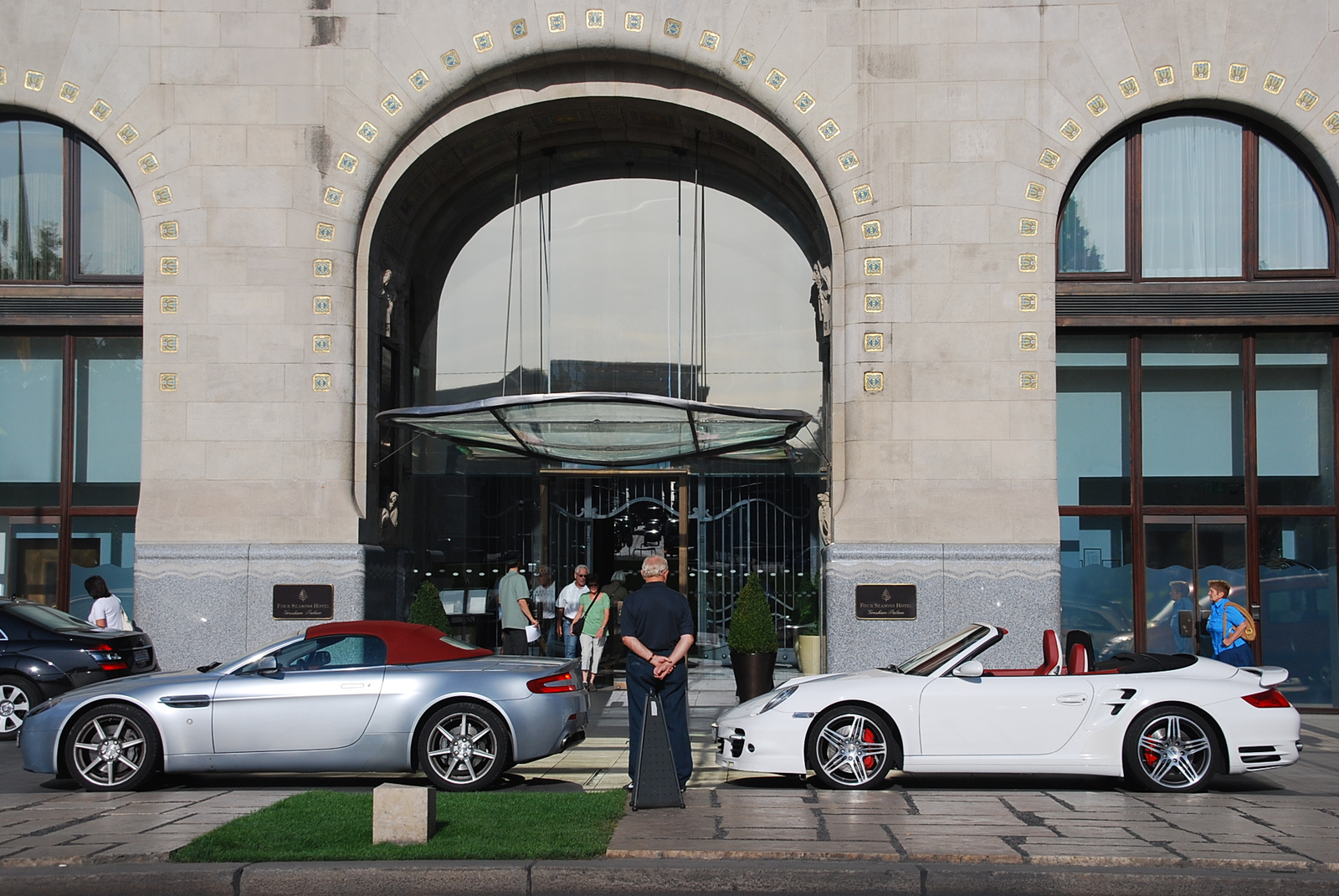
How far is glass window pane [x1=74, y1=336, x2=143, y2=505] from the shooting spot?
16422 mm

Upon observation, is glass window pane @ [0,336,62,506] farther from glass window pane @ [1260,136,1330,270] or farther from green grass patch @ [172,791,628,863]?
glass window pane @ [1260,136,1330,270]

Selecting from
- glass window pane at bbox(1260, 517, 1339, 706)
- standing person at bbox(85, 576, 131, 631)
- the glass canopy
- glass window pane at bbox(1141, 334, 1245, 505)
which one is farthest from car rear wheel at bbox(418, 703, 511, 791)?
glass window pane at bbox(1260, 517, 1339, 706)

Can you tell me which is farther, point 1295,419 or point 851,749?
point 1295,419

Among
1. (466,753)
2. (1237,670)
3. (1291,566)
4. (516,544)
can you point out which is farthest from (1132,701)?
(516,544)

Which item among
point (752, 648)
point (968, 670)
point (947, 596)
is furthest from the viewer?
point (752, 648)

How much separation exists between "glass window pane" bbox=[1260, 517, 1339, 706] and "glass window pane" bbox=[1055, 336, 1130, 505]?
6.47 feet

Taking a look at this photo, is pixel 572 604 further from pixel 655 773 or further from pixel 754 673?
pixel 655 773

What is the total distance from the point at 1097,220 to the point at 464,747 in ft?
34.9

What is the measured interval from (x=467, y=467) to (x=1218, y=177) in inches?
425

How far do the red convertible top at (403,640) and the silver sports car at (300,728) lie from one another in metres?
0.31

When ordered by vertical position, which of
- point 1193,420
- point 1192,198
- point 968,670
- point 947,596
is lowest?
point 968,670

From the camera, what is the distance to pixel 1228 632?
13.7 metres

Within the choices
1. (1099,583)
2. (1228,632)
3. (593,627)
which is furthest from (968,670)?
(593,627)

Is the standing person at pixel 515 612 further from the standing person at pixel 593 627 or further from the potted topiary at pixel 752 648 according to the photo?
the potted topiary at pixel 752 648
